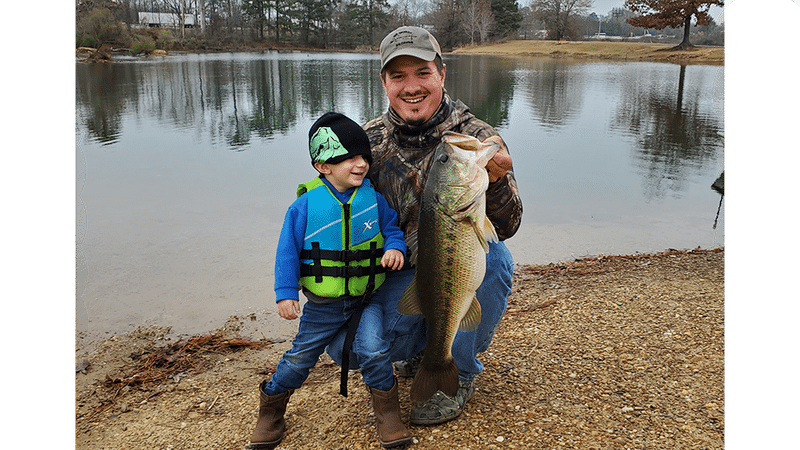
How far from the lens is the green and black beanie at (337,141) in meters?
3.43

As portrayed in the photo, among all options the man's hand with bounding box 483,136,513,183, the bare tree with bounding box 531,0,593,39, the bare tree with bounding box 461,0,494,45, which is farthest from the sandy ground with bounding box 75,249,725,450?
the bare tree with bounding box 531,0,593,39

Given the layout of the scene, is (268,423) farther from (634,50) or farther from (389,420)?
(634,50)

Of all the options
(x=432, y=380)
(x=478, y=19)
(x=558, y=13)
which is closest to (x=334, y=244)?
(x=432, y=380)

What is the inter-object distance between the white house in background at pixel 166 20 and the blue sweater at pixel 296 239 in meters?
3.62

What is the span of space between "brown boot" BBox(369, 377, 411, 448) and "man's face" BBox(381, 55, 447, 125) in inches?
72.2

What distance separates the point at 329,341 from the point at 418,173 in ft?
4.27

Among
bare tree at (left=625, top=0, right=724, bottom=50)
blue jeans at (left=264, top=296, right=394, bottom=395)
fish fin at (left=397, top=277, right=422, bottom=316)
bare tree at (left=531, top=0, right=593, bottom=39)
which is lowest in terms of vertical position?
blue jeans at (left=264, top=296, right=394, bottom=395)

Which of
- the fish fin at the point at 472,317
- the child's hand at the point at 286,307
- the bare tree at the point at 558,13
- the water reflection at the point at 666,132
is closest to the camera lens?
the child's hand at the point at 286,307

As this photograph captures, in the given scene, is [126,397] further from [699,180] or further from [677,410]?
[699,180]

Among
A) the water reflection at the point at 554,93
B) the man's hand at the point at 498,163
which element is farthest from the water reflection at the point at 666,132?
the man's hand at the point at 498,163

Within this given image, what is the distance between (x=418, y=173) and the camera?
3846mm

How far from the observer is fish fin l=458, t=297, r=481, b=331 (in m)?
3.52

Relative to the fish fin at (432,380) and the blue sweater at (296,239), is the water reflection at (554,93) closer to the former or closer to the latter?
the blue sweater at (296,239)

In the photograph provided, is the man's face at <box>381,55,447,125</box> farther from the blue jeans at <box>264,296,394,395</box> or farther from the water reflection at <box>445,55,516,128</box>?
the water reflection at <box>445,55,516,128</box>
